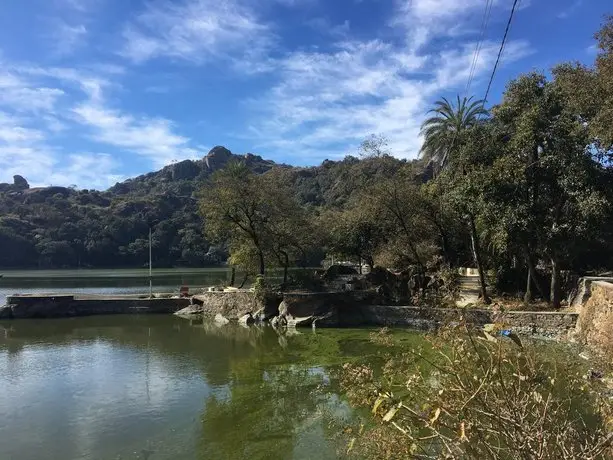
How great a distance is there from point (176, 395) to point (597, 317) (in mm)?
16029

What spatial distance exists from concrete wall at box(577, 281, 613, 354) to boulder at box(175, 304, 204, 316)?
24701 mm

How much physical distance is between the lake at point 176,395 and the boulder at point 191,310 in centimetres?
760

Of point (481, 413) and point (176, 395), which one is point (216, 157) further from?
point (481, 413)

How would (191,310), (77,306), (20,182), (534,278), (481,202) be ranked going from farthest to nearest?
(20,182)
(77,306)
(191,310)
(534,278)
(481,202)

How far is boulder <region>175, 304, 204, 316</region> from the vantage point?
36.9 m

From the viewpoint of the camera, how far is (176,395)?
1630 centimetres

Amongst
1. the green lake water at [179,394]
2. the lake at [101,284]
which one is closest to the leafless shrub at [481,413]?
the green lake water at [179,394]

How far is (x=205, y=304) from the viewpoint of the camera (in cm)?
3700

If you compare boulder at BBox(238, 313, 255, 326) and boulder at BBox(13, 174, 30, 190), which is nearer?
boulder at BBox(238, 313, 255, 326)

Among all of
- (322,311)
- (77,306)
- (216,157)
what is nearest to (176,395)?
(322,311)

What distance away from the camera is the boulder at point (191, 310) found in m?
36.9

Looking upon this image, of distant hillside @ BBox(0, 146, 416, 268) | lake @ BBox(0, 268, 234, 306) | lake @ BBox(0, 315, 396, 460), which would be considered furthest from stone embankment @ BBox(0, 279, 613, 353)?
distant hillside @ BBox(0, 146, 416, 268)

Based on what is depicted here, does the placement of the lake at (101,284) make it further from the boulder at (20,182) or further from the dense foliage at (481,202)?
the boulder at (20,182)

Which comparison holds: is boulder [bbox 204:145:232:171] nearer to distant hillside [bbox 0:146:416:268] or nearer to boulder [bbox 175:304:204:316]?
distant hillside [bbox 0:146:416:268]
